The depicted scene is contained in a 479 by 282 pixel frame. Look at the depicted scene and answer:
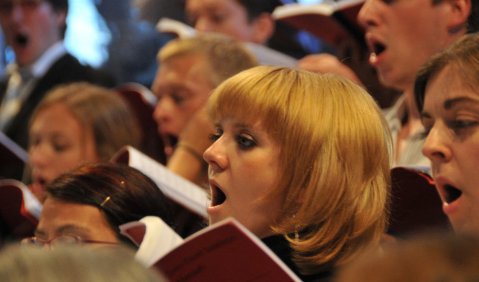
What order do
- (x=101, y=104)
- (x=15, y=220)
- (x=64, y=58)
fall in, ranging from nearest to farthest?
(x=15, y=220)
(x=101, y=104)
(x=64, y=58)

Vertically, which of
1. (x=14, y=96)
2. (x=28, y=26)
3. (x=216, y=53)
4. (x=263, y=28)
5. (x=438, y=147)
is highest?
(x=438, y=147)

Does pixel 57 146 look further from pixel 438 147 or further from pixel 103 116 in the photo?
pixel 438 147

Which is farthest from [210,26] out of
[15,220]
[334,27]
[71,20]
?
[71,20]

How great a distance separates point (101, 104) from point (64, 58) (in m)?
0.85

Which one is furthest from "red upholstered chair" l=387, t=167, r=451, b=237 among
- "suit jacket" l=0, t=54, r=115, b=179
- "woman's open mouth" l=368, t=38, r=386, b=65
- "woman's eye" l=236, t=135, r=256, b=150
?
"suit jacket" l=0, t=54, r=115, b=179

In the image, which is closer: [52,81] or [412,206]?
[412,206]

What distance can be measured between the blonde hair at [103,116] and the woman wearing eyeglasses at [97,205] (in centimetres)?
89

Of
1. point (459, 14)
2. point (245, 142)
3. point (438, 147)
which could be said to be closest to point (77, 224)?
point (245, 142)

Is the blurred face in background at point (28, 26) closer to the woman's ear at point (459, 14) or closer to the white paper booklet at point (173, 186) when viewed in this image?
the white paper booklet at point (173, 186)

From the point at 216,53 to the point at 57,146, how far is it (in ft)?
1.61

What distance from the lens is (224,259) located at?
5.16ft

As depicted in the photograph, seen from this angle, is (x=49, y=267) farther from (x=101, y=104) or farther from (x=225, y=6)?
(x=225, y=6)

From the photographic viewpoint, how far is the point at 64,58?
13.1ft

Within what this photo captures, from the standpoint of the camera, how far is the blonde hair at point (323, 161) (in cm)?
180
